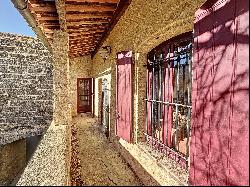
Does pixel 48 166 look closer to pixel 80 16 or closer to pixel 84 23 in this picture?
pixel 80 16

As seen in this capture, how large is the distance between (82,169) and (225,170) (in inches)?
111

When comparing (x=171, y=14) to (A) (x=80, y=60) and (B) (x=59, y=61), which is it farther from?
(A) (x=80, y=60)

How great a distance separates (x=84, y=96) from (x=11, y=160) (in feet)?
22.0

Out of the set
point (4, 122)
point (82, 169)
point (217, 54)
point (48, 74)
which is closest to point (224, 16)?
point (217, 54)

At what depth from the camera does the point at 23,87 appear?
7641mm

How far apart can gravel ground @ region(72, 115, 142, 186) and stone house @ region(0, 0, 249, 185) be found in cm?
20

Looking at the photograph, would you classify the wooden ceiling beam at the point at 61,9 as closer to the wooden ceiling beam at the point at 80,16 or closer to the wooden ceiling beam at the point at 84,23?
the wooden ceiling beam at the point at 80,16

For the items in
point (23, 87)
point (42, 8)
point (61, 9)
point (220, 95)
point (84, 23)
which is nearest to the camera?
point (220, 95)

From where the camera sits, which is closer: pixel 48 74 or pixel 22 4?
pixel 22 4

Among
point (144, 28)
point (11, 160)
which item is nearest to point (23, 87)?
point (11, 160)

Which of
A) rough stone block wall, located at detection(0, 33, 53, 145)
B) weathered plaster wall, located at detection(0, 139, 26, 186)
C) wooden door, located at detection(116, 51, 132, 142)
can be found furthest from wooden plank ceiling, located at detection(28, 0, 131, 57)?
weathered plaster wall, located at detection(0, 139, 26, 186)

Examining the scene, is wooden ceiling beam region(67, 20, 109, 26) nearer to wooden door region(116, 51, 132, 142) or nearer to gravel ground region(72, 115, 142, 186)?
wooden door region(116, 51, 132, 142)

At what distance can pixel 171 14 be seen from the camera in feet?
10.6

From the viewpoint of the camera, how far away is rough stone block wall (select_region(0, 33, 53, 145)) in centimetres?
743
